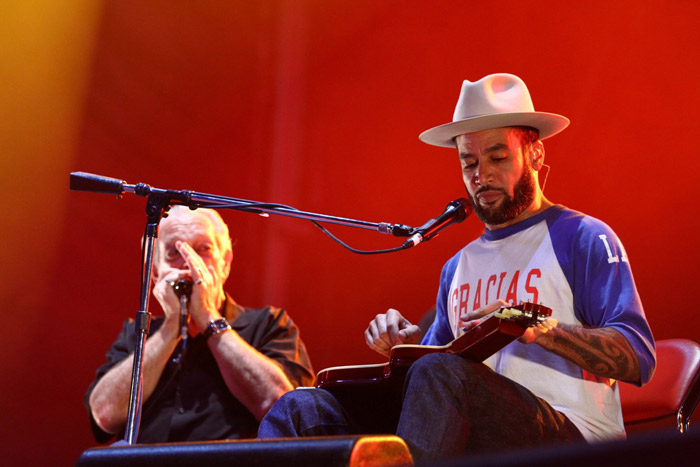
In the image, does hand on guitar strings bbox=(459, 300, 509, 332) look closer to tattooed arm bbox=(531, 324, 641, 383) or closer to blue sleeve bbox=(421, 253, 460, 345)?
tattooed arm bbox=(531, 324, 641, 383)

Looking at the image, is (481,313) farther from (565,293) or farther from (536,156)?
(536,156)

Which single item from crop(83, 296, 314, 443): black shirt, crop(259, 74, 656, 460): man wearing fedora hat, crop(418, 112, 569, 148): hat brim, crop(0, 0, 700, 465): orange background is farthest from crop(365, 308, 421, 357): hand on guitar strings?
crop(0, 0, 700, 465): orange background

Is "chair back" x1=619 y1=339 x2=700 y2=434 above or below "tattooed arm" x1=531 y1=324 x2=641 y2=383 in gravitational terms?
below

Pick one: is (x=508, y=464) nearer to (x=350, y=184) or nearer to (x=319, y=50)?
(x=350, y=184)

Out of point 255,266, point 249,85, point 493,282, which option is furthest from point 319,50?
point 493,282

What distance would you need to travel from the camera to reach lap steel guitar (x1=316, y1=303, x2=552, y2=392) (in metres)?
1.93

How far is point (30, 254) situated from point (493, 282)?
246cm

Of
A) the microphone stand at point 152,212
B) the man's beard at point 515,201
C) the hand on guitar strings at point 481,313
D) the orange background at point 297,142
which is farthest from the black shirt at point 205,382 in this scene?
the hand on guitar strings at point 481,313

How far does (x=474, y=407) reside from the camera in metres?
1.93

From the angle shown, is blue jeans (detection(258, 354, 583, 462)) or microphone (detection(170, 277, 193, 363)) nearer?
blue jeans (detection(258, 354, 583, 462))

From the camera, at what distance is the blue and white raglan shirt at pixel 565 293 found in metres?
2.23

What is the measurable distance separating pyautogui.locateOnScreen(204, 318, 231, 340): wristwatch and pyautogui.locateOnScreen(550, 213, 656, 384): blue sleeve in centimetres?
153

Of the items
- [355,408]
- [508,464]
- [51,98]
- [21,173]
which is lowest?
[355,408]

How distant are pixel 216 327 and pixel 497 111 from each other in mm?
1524
